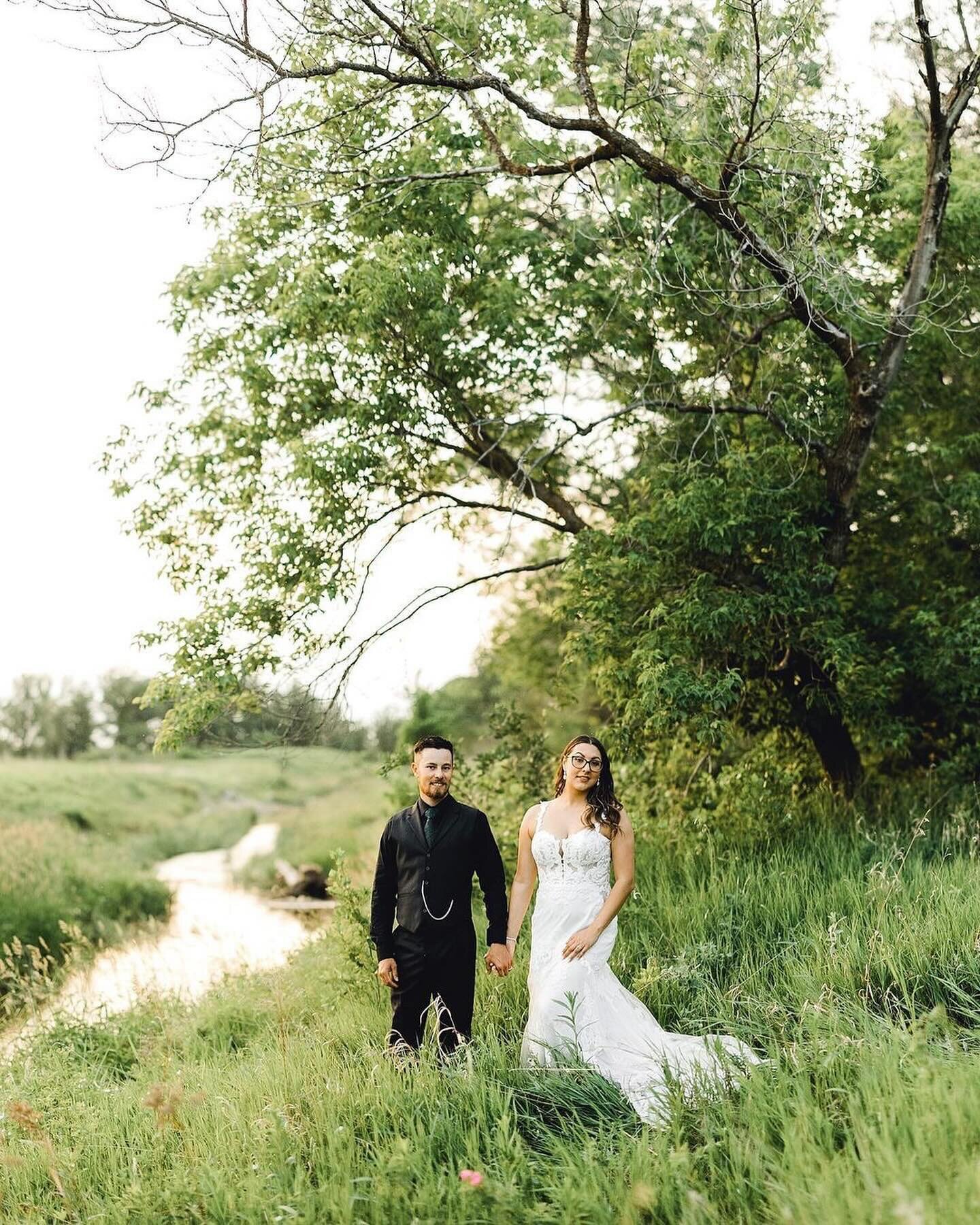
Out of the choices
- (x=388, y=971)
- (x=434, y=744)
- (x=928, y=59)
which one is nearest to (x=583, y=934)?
(x=388, y=971)

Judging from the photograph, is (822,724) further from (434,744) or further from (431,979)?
(431,979)

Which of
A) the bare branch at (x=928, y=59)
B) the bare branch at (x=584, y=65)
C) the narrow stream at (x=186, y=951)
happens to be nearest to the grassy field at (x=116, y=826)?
the narrow stream at (x=186, y=951)

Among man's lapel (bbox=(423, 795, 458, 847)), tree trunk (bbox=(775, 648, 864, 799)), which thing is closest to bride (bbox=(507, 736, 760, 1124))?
man's lapel (bbox=(423, 795, 458, 847))

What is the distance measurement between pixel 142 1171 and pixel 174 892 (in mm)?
14421

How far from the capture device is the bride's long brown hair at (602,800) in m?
5.66

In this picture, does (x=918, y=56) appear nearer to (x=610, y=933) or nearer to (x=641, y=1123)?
(x=610, y=933)

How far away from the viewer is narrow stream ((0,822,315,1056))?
379 inches

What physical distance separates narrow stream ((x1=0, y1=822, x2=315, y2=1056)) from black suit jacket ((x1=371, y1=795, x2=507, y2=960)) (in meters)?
4.75

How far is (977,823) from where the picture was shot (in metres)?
7.86

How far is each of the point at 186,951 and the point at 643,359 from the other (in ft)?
32.0

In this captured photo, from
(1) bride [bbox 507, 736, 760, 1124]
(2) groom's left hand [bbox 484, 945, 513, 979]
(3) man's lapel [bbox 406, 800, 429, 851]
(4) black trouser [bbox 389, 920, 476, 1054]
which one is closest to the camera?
(1) bride [bbox 507, 736, 760, 1124]

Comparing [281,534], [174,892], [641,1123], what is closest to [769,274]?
[281,534]

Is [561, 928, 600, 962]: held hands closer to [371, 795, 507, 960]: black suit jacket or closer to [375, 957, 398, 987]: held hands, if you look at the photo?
[371, 795, 507, 960]: black suit jacket

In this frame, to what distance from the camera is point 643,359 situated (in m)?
10.4
